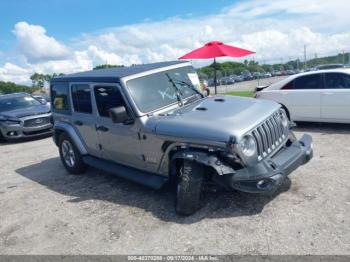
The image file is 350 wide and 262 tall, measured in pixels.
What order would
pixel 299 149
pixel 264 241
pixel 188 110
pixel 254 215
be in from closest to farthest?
1. pixel 264 241
2. pixel 254 215
3. pixel 299 149
4. pixel 188 110

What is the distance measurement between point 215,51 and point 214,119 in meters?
8.64

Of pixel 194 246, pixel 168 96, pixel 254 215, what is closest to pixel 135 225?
pixel 194 246

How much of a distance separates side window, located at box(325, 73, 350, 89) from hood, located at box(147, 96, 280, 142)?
4.04 metres

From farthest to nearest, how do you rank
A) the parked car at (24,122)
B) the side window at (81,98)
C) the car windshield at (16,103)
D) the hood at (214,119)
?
the car windshield at (16,103) < the parked car at (24,122) < the side window at (81,98) < the hood at (214,119)

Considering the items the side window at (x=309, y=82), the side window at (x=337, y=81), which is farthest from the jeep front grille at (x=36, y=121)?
the side window at (x=337, y=81)

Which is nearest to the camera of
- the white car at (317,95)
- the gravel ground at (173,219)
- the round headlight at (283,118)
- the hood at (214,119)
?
the gravel ground at (173,219)

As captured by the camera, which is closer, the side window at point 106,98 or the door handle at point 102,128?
the side window at point 106,98

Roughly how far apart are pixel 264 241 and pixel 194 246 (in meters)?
0.75

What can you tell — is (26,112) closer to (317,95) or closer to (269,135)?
(317,95)

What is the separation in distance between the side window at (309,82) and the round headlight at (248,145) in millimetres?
5302

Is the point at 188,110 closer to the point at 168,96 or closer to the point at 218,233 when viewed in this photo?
the point at 168,96

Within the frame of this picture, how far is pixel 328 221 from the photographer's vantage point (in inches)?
152

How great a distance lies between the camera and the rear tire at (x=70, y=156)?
258 inches

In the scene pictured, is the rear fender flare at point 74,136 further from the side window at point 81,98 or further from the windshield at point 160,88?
the windshield at point 160,88
